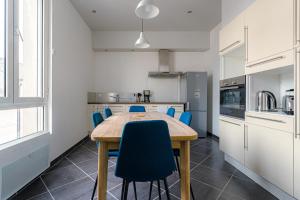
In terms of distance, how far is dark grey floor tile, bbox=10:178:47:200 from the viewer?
5.98ft

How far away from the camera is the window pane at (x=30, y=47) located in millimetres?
2150

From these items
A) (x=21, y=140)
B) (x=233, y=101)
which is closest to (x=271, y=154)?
(x=233, y=101)

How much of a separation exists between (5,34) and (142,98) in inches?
144

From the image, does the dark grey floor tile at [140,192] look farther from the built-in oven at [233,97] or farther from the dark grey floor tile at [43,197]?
the built-in oven at [233,97]

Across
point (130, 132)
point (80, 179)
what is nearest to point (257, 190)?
point (130, 132)

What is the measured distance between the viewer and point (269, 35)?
183 cm

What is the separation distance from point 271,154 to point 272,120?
1.15 ft

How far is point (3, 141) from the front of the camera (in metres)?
1.86

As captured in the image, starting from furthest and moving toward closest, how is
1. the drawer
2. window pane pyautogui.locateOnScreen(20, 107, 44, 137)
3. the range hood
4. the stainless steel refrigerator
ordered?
the range hood, the stainless steel refrigerator, window pane pyautogui.locateOnScreen(20, 107, 44, 137), the drawer

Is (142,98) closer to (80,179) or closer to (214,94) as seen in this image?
(214,94)

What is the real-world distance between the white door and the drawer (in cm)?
62

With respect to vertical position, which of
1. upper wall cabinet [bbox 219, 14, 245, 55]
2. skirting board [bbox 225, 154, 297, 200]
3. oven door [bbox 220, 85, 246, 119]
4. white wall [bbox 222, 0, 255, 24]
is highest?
white wall [bbox 222, 0, 255, 24]

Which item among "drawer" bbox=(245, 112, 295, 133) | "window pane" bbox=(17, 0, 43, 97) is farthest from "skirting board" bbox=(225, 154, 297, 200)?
"window pane" bbox=(17, 0, 43, 97)

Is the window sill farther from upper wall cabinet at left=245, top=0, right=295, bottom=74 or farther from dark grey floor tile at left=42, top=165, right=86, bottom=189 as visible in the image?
upper wall cabinet at left=245, top=0, right=295, bottom=74
